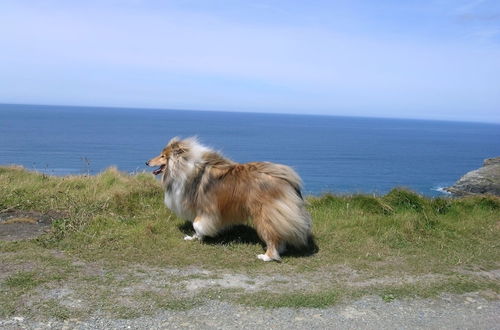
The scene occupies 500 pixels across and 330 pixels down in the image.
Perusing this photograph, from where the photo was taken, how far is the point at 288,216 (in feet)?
22.2

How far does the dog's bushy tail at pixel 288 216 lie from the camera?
6.73 m

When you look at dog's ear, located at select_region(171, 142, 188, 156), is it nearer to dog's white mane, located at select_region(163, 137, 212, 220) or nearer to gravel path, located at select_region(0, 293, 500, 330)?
dog's white mane, located at select_region(163, 137, 212, 220)

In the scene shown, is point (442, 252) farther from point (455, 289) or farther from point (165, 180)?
point (165, 180)

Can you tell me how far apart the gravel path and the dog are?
5.83 feet

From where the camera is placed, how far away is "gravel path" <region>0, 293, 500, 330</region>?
14.5 ft

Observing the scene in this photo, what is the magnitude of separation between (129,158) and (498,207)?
49161 millimetres

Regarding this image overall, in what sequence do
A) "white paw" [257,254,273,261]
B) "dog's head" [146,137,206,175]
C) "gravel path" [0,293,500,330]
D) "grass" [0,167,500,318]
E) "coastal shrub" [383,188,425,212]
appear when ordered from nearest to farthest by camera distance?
"gravel path" [0,293,500,330] < "grass" [0,167,500,318] < "white paw" [257,254,273,261] < "dog's head" [146,137,206,175] < "coastal shrub" [383,188,425,212]

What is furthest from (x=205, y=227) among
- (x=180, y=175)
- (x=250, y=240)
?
(x=180, y=175)

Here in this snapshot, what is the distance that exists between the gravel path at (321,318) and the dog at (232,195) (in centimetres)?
178

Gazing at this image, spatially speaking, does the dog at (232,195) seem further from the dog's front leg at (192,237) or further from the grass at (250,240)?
the grass at (250,240)

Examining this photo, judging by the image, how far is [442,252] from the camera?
7.45 m

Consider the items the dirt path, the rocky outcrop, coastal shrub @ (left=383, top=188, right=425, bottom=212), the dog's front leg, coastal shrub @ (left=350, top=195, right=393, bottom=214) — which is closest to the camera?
the dirt path

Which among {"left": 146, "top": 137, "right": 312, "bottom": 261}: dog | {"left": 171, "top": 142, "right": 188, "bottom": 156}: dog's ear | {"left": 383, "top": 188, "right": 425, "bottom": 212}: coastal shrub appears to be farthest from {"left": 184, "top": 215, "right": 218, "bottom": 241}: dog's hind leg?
{"left": 383, "top": 188, "right": 425, "bottom": 212}: coastal shrub

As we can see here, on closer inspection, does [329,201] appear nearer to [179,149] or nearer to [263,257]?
[263,257]
